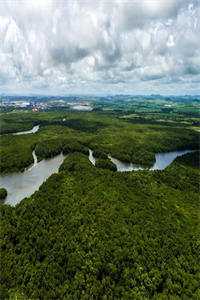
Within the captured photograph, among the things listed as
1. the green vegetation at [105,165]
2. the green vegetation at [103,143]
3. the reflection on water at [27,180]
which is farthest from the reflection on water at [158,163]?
the reflection on water at [27,180]

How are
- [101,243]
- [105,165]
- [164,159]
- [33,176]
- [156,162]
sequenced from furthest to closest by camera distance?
[164,159] → [156,162] → [105,165] → [33,176] → [101,243]

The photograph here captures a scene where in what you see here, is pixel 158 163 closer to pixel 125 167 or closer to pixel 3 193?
pixel 125 167

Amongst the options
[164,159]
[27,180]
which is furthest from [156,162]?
[27,180]

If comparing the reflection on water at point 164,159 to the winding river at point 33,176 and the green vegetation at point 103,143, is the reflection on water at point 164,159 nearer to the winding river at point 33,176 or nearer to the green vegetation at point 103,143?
the winding river at point 33,176

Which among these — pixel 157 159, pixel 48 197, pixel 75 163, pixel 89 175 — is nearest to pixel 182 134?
pixel 157 159

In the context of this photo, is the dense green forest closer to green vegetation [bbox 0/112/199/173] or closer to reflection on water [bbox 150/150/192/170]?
reflection on water [bbox 150/150/192/170]

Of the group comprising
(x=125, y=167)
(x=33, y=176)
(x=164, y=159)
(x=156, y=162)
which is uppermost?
(x=33, y=176)

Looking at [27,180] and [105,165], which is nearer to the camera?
[27,180]
